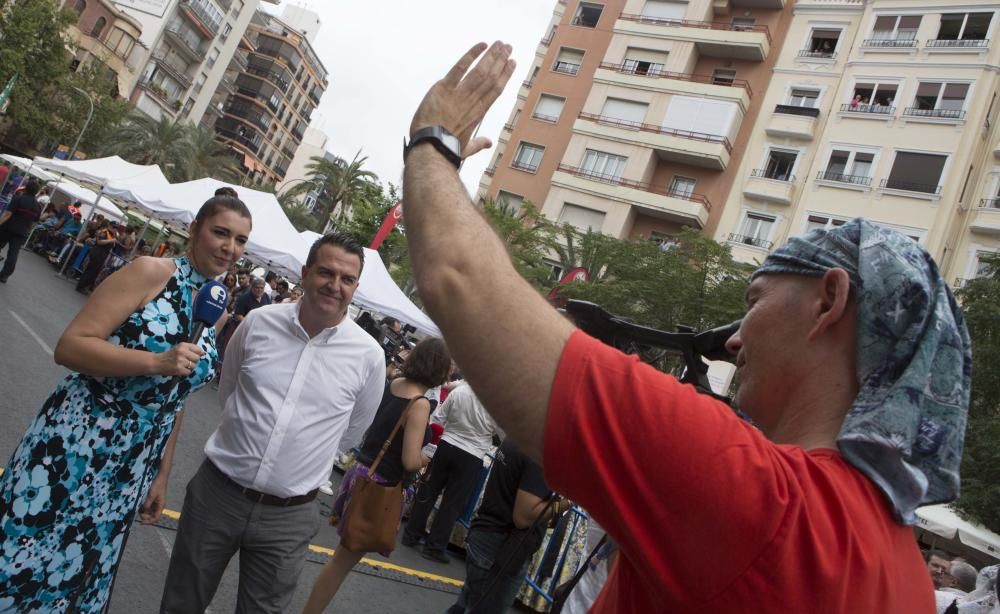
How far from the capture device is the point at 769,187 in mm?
28359

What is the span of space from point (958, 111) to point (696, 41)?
1140 cm

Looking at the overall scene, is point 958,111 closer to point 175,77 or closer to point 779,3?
point 779,3

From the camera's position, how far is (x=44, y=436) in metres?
2.57

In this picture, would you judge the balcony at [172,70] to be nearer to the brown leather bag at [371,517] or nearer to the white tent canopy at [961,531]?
the white tent canopy at [961,531]

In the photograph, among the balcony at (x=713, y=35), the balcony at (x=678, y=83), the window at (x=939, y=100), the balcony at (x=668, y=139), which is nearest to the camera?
the window at (x=939, y=100)

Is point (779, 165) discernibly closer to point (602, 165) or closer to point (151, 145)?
point (602, 165)

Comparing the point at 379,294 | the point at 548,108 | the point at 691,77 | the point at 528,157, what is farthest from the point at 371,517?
the point at 548,108

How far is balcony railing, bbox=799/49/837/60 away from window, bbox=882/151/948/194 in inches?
233

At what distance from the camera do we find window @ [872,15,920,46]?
27.0 metres

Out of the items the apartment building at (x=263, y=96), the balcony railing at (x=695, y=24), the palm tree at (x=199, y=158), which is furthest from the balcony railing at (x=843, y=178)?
the apartment building at (x=263, y=96)

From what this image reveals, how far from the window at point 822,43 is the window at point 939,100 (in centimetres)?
449

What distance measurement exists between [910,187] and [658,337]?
2836 cm

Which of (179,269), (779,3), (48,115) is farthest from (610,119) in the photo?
(179,269)

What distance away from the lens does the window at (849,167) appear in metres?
26.5
